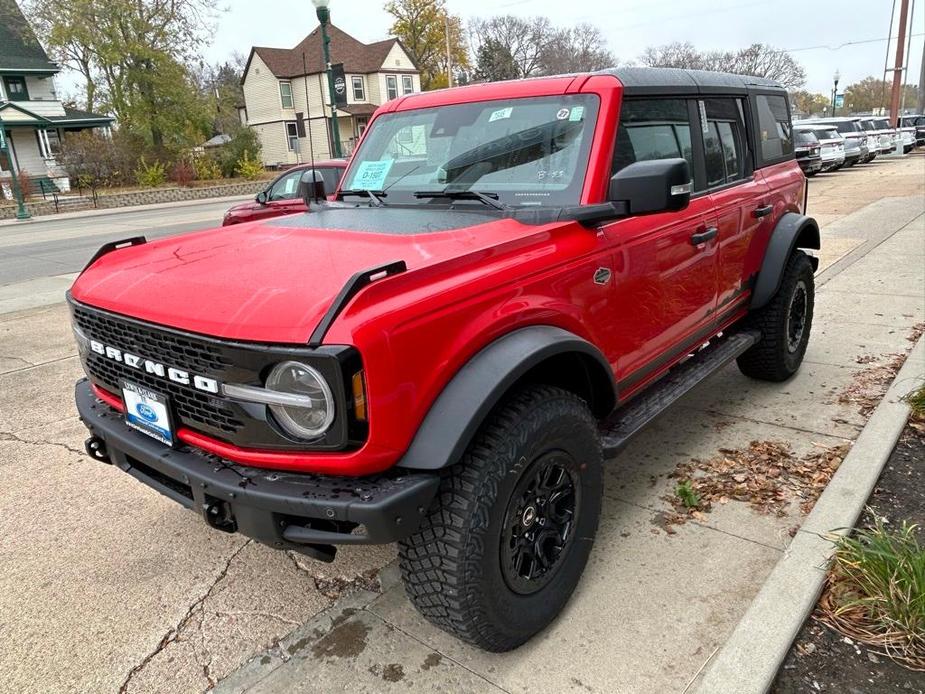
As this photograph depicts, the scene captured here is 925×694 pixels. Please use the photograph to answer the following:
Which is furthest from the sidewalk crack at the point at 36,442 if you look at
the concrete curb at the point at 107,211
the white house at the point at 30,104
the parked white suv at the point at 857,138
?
the white house at the point at 30,104

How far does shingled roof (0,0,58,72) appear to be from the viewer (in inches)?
1545

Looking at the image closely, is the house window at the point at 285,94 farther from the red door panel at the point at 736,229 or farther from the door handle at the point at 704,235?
the door handle at the point at 704,235

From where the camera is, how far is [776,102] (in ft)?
15.7

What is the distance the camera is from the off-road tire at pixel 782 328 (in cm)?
443

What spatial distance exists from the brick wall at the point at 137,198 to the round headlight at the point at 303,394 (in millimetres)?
27774

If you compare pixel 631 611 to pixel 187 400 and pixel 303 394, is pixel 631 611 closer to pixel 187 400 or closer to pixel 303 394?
pixel 303 394

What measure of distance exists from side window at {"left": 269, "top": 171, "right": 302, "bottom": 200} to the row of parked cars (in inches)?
520

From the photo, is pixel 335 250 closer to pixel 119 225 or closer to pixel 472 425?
pixel 472 425

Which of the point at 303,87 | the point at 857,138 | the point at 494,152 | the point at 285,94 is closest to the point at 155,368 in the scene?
the point at 494,152

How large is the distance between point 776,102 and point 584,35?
68.9 meters

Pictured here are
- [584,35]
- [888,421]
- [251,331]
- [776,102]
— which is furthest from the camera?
[584,35]

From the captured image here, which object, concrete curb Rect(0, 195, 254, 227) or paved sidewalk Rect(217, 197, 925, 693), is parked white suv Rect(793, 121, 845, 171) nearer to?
paved sidewalk Rect(217, 197, 925, 693)

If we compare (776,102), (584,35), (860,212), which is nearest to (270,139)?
(584,35)

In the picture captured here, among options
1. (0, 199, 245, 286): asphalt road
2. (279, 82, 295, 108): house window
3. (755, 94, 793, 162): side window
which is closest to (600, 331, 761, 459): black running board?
(755, 94, 793, 162): side window
